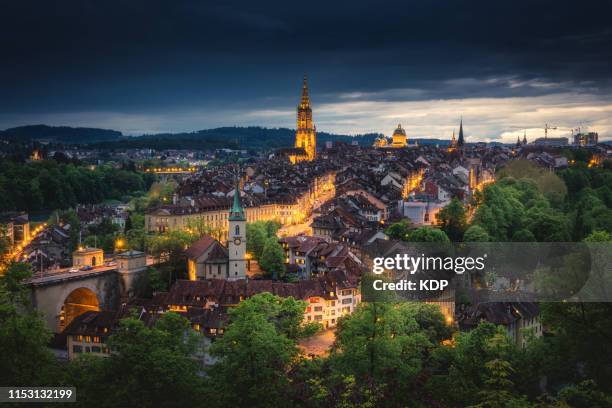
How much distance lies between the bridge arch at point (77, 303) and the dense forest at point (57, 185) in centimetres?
4937

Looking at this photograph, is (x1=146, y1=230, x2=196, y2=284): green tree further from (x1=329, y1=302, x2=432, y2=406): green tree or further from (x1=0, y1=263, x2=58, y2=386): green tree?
(x1=329, y1=302, x2=432, y2=406): green tree

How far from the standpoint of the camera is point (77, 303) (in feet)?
137

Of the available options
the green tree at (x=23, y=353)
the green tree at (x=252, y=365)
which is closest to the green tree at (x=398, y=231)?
the green tree at (x=252, y=365)

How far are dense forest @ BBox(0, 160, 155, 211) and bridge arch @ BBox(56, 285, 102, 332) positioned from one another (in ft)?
162

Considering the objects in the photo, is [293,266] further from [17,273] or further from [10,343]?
[10,343]

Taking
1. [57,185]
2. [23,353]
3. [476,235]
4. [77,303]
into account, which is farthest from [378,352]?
[57,185]

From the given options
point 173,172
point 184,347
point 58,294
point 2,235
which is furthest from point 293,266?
point 173,172

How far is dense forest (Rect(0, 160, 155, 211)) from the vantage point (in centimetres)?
8894

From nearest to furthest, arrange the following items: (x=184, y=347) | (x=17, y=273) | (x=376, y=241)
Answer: (x=184, y=347), (x=17, y=273), (x=376, y=241)

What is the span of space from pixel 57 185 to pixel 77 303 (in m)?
57.4

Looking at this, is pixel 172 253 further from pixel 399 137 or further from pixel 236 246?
pixel 399 137

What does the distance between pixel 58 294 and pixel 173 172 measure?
357 ft

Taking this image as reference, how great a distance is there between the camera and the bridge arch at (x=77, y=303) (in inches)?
1580

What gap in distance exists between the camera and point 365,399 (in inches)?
720
